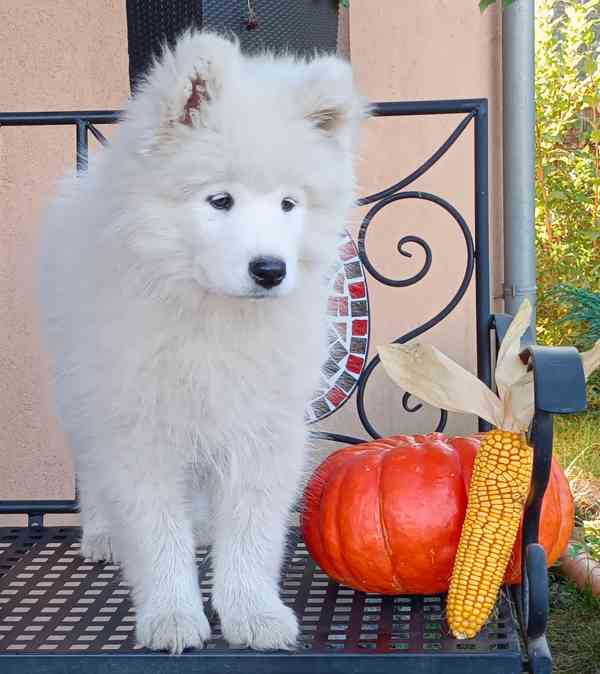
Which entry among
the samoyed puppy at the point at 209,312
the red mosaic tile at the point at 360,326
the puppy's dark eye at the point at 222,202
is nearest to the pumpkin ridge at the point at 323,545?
the samoyed puppy at the point at 209,312

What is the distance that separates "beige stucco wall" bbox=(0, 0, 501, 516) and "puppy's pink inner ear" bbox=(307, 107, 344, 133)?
204 centimetres

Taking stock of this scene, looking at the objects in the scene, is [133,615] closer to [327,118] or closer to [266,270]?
[266,270]

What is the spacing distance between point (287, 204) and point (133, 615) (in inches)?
39.4

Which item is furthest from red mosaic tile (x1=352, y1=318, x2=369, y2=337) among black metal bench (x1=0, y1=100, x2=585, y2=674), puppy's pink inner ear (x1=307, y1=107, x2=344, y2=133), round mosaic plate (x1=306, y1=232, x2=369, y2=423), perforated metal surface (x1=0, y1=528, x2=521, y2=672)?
puppy's pink inner ear (x1=307, y1=107, x2=344, y2=133)

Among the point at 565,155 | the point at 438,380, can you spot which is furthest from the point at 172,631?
the point at 565,155

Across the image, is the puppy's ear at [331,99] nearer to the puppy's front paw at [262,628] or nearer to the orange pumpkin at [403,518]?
the orange pumpkin at [403,518]

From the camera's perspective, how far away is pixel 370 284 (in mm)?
4578

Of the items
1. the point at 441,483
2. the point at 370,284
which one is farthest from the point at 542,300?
the point at 441,483

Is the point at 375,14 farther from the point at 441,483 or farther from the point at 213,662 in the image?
the point at 213,662

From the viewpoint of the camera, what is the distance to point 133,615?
7.73ft

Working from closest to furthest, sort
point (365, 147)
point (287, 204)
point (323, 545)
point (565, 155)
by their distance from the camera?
point (287, 204)
point (323, 545)
point (365, 147)
point (565, 155)

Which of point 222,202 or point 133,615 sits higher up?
point 222,202

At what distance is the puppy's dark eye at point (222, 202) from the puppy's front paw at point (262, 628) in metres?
0.87

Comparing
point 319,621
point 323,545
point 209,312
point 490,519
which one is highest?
point 209,312
